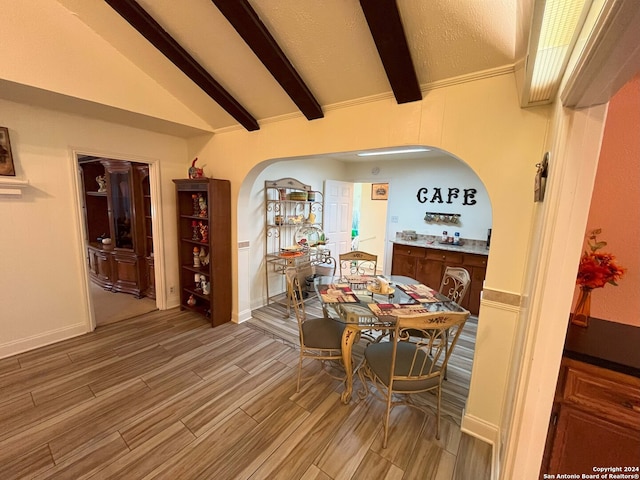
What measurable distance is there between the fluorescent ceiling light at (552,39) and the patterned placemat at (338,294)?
67.6 inches

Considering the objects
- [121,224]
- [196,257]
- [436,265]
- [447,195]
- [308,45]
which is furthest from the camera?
[447,195]

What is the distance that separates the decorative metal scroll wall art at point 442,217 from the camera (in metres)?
4.37

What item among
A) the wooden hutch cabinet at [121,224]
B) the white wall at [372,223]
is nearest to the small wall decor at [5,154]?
the wooden hutch cabinet at [121,224]

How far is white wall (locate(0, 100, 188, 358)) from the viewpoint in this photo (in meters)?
2.54

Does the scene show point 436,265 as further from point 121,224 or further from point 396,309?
point 121,224

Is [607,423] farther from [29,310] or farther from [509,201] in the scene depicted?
[29,310]

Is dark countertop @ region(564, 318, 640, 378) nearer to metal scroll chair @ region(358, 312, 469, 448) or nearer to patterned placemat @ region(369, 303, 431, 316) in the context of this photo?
metal scroll chair @ region(358, 312, 469, 448)

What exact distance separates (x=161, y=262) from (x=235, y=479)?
9.77 feet

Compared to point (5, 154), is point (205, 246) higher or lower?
lower

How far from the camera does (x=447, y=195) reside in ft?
14.5

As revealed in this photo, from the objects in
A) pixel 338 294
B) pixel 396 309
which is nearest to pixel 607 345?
pixel 396 309

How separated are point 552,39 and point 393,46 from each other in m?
0.89

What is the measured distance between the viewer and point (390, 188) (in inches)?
196

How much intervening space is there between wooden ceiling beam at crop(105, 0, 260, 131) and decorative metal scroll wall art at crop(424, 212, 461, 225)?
10.6 feet
